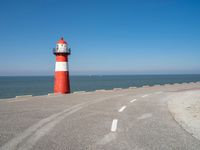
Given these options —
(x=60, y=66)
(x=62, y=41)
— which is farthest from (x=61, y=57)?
(x=62, y=41)

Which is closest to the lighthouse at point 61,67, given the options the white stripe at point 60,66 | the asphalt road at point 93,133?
the white stripe at point 60,66

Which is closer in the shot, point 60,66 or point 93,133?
point 93,133

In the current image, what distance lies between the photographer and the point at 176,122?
7.98 metres

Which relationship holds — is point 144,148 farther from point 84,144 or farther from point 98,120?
point 98,120

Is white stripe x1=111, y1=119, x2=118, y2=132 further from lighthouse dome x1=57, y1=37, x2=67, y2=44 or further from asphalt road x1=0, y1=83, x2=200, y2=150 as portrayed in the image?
lighthouse dome x1=57, y1=37, x2=67, y2=44

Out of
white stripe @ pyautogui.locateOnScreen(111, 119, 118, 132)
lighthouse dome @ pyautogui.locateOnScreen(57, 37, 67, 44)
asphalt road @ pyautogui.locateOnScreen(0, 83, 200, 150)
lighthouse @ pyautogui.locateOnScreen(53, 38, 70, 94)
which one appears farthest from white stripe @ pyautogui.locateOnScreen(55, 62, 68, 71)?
white stripe @ pyautogui.locateOnScreen(111, 119, 118, 132)

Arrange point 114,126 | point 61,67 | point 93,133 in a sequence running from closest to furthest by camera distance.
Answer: point 93,133 < point 114,126 < point 61,67

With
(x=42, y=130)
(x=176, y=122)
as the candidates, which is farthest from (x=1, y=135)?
(x=176, y=122)

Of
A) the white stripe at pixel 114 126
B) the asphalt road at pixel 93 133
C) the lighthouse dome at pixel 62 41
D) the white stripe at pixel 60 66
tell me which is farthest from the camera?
the lighthouse dome at pixel 62 41

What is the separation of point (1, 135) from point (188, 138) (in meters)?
4.94

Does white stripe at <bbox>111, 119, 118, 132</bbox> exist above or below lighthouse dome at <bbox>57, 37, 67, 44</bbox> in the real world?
below

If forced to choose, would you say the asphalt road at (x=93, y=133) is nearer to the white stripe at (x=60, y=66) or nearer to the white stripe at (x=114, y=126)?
the white stripe at (x=114, y=126)

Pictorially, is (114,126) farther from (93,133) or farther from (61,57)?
(61,57)

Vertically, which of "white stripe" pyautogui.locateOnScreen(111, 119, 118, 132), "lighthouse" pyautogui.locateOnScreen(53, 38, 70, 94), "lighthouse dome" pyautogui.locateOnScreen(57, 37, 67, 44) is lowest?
"white stripe" pyautogui.locateOnScreen(111, 119, 118, 132)
